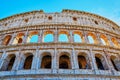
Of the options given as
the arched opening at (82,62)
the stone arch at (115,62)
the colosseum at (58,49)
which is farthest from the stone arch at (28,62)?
the stone arch at (115,62)

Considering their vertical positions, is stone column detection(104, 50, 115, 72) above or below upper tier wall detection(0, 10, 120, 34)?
below

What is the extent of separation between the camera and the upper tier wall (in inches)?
591

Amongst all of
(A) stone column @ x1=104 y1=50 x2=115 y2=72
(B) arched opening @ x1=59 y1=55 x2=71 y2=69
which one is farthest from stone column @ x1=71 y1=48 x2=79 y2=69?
(A) stone column @ x1=104 y1=50 x2=115 y2=72

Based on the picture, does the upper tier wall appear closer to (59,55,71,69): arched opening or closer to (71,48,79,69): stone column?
(59,55,71,69): arched opening

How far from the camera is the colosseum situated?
990cm

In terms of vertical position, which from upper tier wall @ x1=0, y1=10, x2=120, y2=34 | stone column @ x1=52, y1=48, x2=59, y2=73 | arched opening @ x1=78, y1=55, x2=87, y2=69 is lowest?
stone column @ x1=52, y1=48, x2=59, y2=73

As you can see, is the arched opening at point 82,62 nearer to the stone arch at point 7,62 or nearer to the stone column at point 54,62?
the stone column at point 54,62

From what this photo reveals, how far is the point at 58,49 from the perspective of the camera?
11.5 meters

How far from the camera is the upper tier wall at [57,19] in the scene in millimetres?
15023

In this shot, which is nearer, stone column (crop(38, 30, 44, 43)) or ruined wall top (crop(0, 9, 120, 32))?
stone column (crop(38, 30, 44, 43))

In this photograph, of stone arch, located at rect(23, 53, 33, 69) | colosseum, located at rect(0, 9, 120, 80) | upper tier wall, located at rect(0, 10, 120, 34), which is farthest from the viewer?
upper tier wall, located at rect(0, 10, 120, 34)

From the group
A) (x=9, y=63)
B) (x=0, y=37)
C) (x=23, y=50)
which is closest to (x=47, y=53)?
(x=23, y=50)

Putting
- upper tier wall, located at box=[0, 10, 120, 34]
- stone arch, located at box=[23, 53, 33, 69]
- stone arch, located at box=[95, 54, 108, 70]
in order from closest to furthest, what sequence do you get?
stone arch, located at box=[95, 54, 108, 70] → stone arch, located at box=[23, 53, 33, 69] → upper tier wall, located at box=[0, 10, 120, 34]

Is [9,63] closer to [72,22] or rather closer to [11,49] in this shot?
[11,49]
